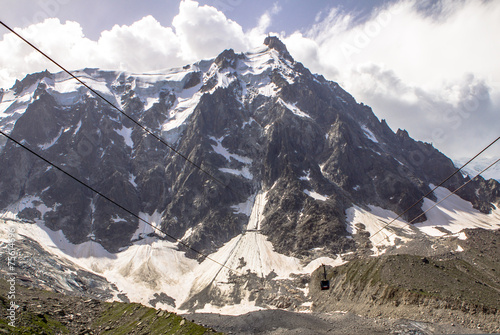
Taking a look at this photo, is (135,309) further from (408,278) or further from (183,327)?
(408,278)

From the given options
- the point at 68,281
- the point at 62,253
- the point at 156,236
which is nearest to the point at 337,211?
the point at 156,236

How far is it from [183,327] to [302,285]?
90153 mm

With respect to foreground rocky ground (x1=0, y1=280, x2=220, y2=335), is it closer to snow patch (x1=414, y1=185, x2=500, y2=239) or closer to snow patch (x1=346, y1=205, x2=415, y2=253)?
snow patch (x1=346, y1=205, x2=415, y2=253)

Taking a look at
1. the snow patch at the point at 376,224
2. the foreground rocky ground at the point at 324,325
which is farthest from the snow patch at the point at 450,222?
the foreground rocky ground at the point at 324,325

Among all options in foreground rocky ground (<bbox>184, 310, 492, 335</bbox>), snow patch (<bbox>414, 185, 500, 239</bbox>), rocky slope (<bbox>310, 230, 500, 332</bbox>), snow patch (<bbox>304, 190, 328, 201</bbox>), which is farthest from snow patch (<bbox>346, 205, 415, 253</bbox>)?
foreground rocky ground (<bbox>184, 310, 492, 335</bbox>)

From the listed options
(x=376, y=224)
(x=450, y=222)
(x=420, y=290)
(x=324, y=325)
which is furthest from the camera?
(x=450, y=222)

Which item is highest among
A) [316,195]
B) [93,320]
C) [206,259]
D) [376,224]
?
[316,195]

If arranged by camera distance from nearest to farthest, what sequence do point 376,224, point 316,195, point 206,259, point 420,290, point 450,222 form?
point 420,290, point 206,259, point 376,224, point 450,222, point 316,195

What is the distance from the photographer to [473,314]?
7231 cm

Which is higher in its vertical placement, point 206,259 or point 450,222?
point 450,222

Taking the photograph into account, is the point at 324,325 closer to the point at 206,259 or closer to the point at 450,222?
the point at 206,259

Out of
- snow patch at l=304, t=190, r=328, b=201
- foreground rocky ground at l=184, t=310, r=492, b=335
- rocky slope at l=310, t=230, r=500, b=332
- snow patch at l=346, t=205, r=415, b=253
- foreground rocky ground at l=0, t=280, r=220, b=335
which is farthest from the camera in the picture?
snow patch at l=304, t=190, r=328, b=201

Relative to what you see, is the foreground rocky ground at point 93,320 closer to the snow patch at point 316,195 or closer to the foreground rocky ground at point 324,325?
the foreground rocky ground at point 324,325

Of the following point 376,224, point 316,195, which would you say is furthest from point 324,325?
point 316,195
